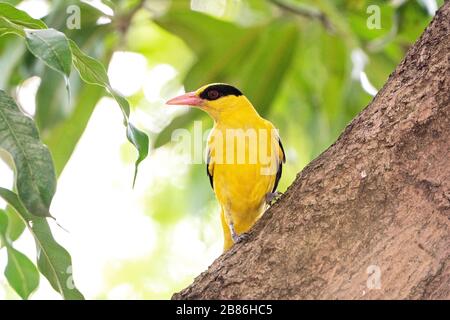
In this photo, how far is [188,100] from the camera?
10.9 ft

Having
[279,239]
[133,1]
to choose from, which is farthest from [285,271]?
[133,1]

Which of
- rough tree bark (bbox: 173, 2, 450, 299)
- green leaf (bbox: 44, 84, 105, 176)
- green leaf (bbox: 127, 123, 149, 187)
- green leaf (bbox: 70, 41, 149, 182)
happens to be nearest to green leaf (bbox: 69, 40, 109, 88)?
green leaf (bbox: 70, 41, 149, 182)

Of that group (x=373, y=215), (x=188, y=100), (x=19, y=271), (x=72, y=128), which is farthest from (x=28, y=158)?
(x=72, y=128)

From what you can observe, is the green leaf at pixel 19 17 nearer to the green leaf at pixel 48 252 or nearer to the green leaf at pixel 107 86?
the green leaf at pixel 107 86

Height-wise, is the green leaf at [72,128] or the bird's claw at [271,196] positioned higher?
the bird's claw at [271,196]

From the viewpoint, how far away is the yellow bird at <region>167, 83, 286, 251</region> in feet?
9.98

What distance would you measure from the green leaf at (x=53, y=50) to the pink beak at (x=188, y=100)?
144 cm

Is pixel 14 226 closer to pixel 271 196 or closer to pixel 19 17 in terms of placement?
pixel 271 196

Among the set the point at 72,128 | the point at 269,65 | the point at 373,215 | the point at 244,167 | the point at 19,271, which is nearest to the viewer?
the point at 373,215

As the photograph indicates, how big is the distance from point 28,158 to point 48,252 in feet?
1.19

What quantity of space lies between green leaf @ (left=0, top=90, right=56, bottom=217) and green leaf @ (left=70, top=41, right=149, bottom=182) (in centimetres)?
21

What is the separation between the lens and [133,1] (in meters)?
4.82

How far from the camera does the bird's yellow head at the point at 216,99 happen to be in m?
3.31

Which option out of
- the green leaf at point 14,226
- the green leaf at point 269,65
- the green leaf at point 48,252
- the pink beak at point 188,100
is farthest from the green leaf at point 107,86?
the green leaf at point 269,65
